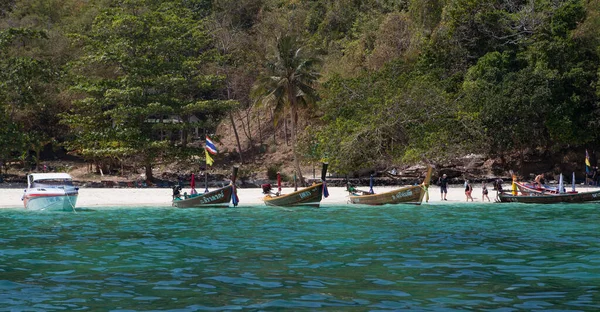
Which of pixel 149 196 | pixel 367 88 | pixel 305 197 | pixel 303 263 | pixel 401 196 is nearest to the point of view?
pixel 303 263

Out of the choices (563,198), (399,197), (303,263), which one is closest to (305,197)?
(399,197)

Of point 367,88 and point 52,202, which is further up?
point 367,88

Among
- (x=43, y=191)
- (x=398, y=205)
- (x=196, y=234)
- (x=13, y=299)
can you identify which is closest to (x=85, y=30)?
(x=43, y=191)

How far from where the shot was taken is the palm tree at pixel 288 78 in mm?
49062

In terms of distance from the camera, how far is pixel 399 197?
37.4m

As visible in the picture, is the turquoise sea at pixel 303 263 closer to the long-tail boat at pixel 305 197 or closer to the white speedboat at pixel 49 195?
the white speedboat at pixel 49 195

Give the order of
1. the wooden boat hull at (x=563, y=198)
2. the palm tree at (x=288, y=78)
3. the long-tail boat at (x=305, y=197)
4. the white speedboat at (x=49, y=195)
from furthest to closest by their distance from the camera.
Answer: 1. the palm tree at (x=288, y=78)
2. the wooden boat hull at (x=563, y=198)
3. the long-tail boat at (x=305, y=197)
4. the white speedboat at (x=49, y=195)

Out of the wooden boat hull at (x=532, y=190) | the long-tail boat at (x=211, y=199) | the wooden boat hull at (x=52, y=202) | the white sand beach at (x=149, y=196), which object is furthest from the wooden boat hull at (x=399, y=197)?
the wooden boat hull at (x=52, y=202)

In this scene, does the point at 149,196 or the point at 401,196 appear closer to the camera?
the point at 401,196

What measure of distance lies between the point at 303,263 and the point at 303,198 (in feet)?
63.0

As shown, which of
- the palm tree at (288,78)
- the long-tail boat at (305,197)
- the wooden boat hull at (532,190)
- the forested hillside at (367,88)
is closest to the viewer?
the long-tail boat at (305,197)

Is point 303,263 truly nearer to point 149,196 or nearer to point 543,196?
point 543,196

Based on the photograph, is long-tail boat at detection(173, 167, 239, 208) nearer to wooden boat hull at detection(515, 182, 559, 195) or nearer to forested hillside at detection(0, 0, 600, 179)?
forested hillside at detection(0, 0, 600, 179)

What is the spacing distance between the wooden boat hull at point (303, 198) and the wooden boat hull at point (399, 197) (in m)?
2.78
